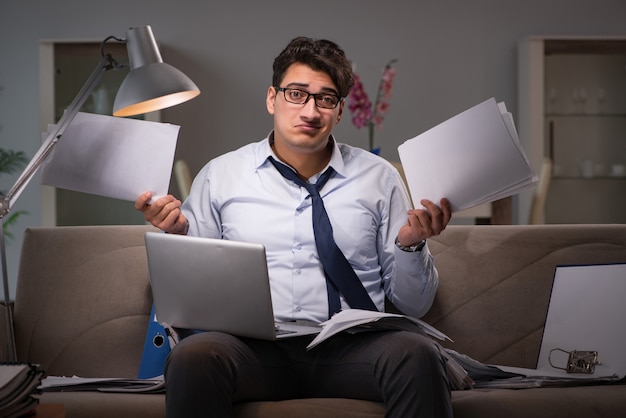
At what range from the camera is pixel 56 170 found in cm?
195

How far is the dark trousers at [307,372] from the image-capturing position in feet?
5.47

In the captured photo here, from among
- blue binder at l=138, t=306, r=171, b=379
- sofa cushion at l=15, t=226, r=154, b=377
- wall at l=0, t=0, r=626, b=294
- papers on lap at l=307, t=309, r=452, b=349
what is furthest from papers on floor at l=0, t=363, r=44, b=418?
wall at l=0, t=0, r=626, b=294

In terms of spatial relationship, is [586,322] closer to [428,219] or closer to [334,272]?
[428,219]

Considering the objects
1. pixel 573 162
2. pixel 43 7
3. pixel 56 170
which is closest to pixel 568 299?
pixel 56 170

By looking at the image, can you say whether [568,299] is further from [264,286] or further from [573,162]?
[573,162]

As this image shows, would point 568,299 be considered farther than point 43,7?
No

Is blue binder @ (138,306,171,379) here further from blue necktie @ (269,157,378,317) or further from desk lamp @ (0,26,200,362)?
blue necktie @ (269,157,378,317)

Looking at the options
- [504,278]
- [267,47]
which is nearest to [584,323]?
[504,278]

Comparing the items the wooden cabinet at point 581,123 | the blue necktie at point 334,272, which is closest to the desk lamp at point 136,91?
the blue necktie at point 334,272

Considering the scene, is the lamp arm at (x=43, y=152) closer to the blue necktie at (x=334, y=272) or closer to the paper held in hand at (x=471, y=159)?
the blue necktie at (x=334, y=272)

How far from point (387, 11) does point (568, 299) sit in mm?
4351

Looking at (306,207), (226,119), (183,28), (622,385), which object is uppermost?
(183,28)

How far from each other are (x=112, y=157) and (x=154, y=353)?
54 cm

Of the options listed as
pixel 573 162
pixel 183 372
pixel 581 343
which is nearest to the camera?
pixel 183 372
